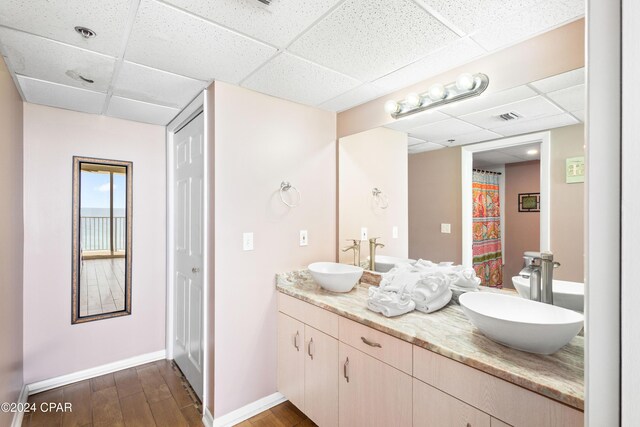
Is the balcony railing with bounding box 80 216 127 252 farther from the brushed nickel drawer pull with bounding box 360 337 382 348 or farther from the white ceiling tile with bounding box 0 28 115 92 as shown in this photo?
the brushed nickel drawer pull with bounding box 360 337 382 348

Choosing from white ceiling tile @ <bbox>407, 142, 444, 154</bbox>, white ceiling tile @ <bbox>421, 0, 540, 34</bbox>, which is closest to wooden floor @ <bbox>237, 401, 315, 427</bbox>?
white ceiling tile @ <bbox>407, 142, 444, 154</bbox>

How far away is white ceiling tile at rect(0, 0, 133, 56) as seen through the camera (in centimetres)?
124

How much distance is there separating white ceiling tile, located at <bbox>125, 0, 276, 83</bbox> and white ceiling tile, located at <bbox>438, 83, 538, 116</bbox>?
1125 millimetres

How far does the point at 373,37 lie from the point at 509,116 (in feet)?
2.96

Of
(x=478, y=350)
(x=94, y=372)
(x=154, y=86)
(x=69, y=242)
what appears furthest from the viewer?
(x=94, y=372)

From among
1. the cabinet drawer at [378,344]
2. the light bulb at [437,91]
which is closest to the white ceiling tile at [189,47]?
the light bulb at [437,91]

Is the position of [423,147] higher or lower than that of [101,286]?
higher

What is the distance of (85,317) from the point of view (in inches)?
101

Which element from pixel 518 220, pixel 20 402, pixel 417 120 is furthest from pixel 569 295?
pixel 20 402

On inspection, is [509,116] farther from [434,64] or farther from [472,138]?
[434,64]

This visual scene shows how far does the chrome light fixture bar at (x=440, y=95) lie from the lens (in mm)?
1668

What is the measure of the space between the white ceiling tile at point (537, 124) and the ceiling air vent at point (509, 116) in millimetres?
27

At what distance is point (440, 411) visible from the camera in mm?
1255

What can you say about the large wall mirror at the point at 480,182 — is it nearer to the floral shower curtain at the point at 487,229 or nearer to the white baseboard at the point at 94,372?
the floral shower curtain at the point at 487,229
